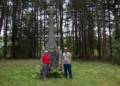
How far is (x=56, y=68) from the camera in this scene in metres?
14.9

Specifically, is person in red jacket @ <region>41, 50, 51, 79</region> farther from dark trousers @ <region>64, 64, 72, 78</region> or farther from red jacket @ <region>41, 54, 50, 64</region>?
dark trousers @ <region>64, 64, 72, 78</region>

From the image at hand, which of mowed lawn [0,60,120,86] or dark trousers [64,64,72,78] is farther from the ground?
dark trousers [64,64,72,78]

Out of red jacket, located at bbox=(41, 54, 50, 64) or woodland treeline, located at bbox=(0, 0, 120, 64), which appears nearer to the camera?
red jacket, located at bbox=(41, 54, 50, 64)

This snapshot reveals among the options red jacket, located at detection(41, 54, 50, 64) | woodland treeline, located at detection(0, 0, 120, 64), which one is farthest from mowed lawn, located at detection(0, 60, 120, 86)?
woodland treeline, located at detection(0, 0, 120, 64)

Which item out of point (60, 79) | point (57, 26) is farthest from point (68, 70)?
point (57, 26)

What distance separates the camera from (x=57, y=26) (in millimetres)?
40812

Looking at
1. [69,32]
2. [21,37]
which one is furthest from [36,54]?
[69,32]

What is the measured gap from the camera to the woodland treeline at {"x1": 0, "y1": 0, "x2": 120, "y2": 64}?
36.8 metres

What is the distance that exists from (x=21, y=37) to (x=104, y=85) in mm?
28518

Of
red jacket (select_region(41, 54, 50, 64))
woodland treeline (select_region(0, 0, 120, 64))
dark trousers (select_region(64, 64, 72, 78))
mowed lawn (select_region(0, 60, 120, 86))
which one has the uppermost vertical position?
woodland treeline (select_region(0, 0, 120, 64))

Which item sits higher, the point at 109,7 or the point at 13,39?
the point at 109,7

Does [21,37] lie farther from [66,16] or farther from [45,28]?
[66,16]

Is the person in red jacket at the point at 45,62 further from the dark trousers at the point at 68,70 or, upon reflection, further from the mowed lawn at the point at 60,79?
the dark trousers at the point at 68,70

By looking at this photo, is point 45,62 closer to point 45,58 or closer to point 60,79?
point 45,58
